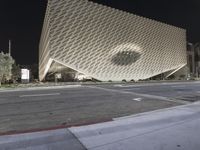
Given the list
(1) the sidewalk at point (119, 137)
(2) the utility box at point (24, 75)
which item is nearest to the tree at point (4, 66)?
(2) the utility box at point (24, 75)

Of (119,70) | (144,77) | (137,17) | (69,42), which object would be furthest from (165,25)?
(69,42)

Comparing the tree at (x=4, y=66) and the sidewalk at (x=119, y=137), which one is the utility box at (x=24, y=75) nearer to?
the tree at (x=4, y=66)

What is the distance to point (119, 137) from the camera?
5.45 metres

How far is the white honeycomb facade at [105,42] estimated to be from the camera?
58312mm

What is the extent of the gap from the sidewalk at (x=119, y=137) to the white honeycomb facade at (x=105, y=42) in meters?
51.3

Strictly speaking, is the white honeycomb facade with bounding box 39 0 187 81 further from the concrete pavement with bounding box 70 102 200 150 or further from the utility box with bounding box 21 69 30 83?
the concrete pavement with bounding box 70 102 200 150

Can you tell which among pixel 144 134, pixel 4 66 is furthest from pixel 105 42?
pixel 144 134

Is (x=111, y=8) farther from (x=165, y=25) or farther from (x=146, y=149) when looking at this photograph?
(x=146, y=149)

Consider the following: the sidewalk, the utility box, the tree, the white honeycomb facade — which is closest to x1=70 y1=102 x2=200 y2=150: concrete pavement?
the sidewalk

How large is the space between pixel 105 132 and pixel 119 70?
62.3m

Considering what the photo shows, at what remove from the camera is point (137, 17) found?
74938 mm

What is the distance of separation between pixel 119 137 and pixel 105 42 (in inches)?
2439

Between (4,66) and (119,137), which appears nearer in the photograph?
(119,137)

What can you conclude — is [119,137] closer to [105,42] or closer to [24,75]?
[24,75]
